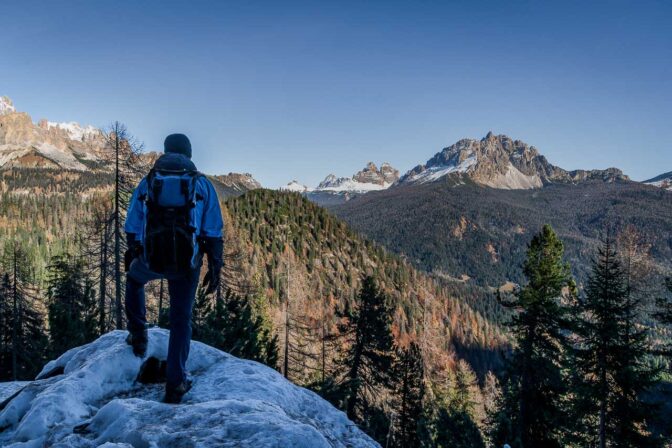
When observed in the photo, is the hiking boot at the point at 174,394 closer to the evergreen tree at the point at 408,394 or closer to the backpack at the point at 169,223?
the backpack at the point at 169,223

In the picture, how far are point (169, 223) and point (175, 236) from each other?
154 millimetres

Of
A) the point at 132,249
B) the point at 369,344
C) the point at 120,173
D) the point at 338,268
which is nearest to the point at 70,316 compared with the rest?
the point at 120,173

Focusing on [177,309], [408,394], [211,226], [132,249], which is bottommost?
[408,394]

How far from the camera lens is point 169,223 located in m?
4.25

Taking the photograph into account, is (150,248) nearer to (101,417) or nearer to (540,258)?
(101,417)

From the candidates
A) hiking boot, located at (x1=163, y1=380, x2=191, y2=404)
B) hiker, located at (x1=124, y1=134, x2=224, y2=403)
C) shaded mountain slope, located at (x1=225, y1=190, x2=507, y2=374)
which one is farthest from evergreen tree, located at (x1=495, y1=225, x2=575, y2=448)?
shaded mountain slope, located at (x1=225, y1=190, x2=507, y2=374)

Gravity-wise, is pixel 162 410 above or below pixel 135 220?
below

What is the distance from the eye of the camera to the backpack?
425cm

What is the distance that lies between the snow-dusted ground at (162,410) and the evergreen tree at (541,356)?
674 inches

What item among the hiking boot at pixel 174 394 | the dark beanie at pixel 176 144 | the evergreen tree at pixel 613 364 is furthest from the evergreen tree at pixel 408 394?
the dark beanie at pixel 176 144

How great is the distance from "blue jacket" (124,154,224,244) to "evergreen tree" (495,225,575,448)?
1881 centimetres

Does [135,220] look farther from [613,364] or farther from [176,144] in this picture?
[613,364]

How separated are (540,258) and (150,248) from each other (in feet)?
67.1

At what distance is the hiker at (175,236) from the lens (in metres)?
4.25
